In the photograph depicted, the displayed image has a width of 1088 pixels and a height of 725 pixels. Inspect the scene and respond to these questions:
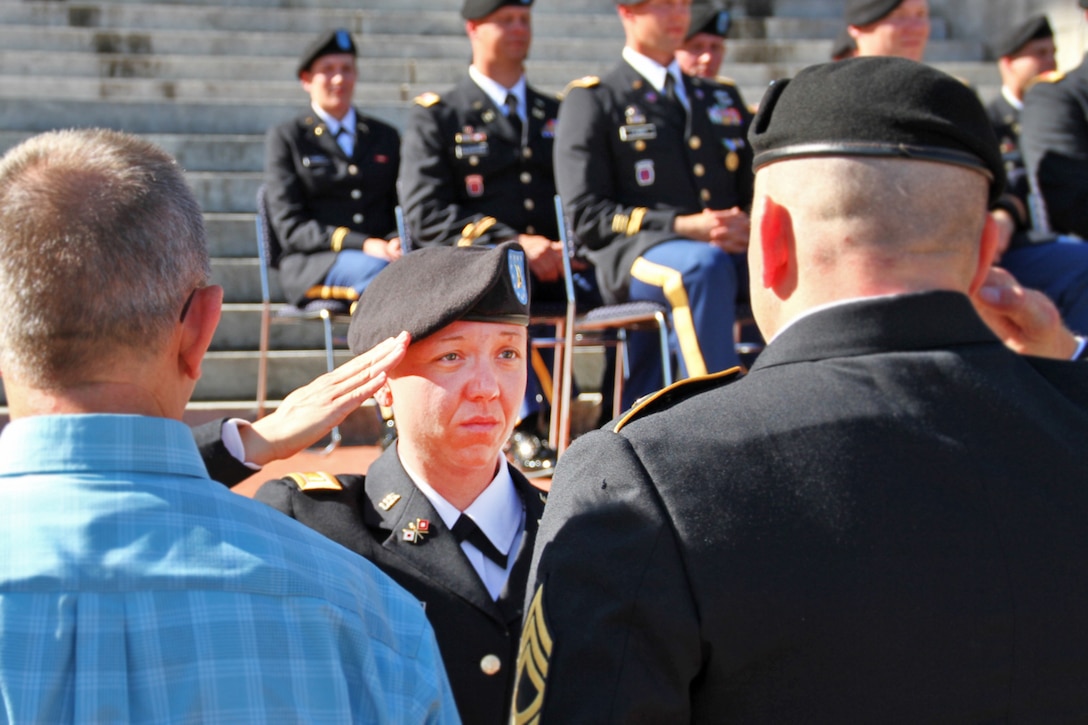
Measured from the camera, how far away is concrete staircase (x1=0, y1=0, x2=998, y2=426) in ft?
24.2

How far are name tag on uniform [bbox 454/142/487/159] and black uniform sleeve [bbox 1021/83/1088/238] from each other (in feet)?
7.95

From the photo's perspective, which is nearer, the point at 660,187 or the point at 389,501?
the point at 389,501

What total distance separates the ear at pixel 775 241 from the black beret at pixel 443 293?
75 centimetres

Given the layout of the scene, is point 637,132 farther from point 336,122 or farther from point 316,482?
point 316,482

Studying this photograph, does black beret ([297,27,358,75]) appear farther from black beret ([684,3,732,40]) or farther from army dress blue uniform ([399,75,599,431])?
black beret ([684,3,732,40])

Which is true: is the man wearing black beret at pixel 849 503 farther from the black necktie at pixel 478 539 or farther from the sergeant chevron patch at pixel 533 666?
the black necktie at pixel 478 539

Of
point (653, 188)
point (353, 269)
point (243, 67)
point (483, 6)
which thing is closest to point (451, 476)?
point (653, 188)

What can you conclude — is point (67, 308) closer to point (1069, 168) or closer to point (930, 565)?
point (930, 565)

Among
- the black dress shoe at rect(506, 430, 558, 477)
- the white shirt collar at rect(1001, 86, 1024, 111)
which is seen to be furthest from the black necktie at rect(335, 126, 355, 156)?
the white shirt collar at rect(1001, 86, 1024, 111)

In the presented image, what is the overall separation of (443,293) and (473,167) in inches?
137

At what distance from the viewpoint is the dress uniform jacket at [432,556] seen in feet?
6.48

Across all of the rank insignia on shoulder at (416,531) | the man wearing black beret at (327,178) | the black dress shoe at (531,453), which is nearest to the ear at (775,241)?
the rank insignia on shoulder at (416,531)

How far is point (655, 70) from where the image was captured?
5.39 meters

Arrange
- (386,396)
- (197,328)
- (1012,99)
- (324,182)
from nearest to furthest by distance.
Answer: (197,328), (386,396), (324,182), (1012,99)
